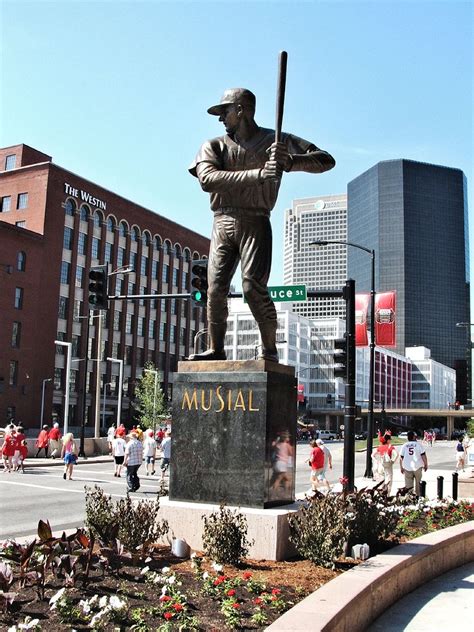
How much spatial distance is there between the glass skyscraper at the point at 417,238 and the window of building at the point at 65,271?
12208cm

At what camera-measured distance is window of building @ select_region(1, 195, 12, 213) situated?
66.6 m

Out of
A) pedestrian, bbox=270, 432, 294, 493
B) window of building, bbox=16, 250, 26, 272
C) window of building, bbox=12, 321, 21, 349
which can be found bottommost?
pedestrian, bbox=270, 432, 294, 493

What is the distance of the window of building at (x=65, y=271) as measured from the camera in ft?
218

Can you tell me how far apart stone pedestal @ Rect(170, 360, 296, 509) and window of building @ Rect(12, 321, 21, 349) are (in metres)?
54.8

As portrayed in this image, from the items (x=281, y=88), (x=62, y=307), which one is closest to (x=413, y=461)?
(x=281, y=88)

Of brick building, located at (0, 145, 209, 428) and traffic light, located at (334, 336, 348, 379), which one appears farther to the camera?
brick building, located at (0, 145, 209, 428)

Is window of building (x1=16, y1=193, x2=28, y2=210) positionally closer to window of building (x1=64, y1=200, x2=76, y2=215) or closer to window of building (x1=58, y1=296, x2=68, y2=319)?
window of building (x1=64, y1=200, x2=76, y2=215)

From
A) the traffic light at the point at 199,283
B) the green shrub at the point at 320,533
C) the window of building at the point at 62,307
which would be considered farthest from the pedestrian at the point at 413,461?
the window of building at the point at 62,307

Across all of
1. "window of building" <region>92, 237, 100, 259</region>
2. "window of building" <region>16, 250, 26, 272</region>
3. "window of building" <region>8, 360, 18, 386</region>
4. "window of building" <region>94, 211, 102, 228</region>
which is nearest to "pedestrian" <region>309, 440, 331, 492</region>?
"window of building" <region>8, 360, 18, 386</region>

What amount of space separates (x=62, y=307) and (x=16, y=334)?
7.52 meters

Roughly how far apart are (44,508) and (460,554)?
9899 mm

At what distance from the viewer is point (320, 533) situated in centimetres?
653

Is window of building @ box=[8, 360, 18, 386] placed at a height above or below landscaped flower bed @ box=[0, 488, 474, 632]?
above

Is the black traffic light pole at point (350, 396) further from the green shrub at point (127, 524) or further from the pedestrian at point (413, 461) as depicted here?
the green shrub at point (127, 524)
